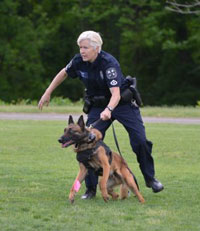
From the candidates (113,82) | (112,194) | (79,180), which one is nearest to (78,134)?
(79,180)

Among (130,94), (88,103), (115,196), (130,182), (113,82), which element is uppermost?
(113,82)

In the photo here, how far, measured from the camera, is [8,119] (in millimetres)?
21750

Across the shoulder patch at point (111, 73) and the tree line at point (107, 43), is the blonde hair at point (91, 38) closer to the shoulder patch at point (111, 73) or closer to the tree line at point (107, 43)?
the shoulder patch at point (111, 73)

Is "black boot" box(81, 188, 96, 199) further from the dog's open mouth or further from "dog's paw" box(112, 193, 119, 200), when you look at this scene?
A: the dog's open mouth

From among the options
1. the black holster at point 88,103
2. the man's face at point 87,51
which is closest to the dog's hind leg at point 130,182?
the black holster at point 88,103

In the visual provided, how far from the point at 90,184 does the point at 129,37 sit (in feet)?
121

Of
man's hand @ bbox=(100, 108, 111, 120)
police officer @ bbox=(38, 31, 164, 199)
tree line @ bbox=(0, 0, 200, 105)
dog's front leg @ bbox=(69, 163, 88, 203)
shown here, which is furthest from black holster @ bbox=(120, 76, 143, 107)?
tree line @ bbox=(0, 0, 200, 105)

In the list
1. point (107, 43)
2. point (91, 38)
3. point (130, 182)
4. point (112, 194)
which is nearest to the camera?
point (91, 38)

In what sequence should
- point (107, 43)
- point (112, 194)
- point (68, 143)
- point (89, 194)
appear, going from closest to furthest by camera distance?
point (68, 143), point (112, 194), point (89, 194), point (107, 43)

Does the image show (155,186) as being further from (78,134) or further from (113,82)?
(113,82)

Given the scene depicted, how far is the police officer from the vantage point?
297 inches

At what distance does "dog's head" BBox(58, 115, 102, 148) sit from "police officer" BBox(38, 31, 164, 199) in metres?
0.23

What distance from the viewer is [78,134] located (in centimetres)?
744

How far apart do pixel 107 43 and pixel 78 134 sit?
131 ft
